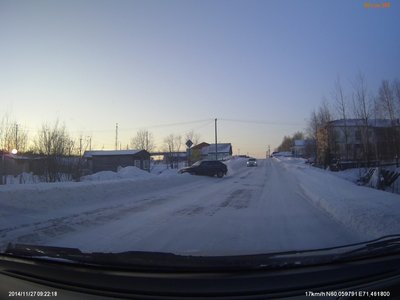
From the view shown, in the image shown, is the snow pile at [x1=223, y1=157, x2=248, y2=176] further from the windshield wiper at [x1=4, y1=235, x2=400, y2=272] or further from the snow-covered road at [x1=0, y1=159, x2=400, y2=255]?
the windshield wiper at [x1=4, y1=235, x2=400, y2=272]

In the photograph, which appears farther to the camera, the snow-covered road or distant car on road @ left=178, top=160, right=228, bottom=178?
distant car on road @ left=178, top=160, right=228, bottom=178

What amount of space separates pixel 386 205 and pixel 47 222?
29.7 ft

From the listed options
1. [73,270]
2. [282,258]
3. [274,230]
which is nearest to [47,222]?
[274,230]

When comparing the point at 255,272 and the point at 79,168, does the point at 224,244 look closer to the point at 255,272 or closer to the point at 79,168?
the point at 255,272

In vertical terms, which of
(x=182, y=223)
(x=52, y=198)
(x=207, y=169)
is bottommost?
(x=182, y=223)

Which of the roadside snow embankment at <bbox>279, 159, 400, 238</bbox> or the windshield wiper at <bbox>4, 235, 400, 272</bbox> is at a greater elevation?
the windshield wiper at <bbox>4, 235, 400, 272</bbox>

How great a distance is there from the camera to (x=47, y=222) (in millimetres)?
10352

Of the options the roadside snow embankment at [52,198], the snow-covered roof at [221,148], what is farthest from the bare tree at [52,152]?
the snow-covered roof at [221,148]

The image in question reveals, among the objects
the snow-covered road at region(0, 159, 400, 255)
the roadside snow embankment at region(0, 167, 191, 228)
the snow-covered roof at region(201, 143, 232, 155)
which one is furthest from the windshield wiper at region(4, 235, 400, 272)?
the snow-covered roof at region(201, 143, 232, 155)

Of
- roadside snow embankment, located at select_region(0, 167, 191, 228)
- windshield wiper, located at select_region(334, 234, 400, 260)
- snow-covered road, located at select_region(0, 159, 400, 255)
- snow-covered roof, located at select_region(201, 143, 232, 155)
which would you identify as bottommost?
snow-covered road, located at select_region(0, 159, 400, 255)

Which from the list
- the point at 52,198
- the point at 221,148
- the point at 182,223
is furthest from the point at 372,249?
the point at 221,148

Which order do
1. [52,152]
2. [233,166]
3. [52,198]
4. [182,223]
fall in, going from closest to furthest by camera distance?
[182,223]
[52,198]
[52,152]
[233,166]

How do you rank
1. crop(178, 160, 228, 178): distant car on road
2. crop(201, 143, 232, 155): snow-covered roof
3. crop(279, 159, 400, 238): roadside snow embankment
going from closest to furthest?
crop(279, 159, 400, 238): roadside snow embankment, crop(178, 160, 228, 178): distant car on road, crop(201, 143, 232, 155): snow-covered roof

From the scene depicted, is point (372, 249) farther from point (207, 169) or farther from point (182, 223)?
point (207, 169)
